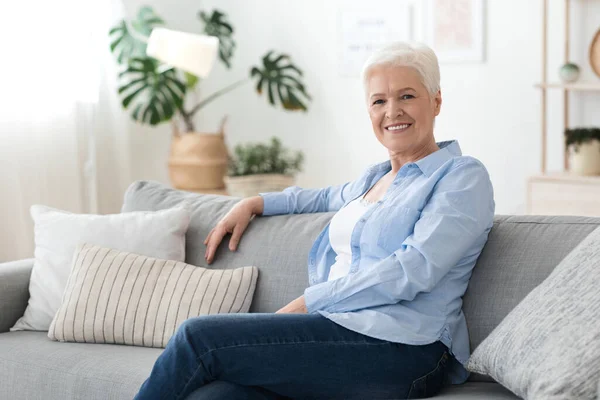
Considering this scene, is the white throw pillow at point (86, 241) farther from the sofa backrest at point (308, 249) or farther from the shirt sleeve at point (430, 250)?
the shirt sleeve at point (430, 250)

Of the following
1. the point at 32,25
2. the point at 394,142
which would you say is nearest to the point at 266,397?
the point at 394,142

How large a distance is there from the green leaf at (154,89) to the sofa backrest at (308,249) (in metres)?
1.95

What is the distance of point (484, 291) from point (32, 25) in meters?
3.18

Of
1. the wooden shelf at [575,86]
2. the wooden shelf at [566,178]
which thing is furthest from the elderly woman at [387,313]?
the wooden shelf at [575,86]

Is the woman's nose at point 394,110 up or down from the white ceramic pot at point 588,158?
up

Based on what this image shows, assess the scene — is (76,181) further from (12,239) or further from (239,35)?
(239,35)

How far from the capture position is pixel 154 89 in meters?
4.73

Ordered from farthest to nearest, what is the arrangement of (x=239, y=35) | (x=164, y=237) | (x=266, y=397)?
1. (x=239, y=35)
2. (x=164, y=237)
3. (x=266, y=397)

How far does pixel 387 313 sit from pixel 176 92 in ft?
10.7

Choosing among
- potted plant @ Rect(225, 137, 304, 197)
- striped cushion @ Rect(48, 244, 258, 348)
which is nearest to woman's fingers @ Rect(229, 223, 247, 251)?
striped cushion @ Rect(48, 244, 258, 348)

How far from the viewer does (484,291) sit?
2.06 meters

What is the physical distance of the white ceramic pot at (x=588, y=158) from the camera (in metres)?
4.17

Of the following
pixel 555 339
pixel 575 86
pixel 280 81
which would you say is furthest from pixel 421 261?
pixel 280 81

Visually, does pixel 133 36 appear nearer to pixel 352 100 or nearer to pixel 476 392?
pixel 352 100
